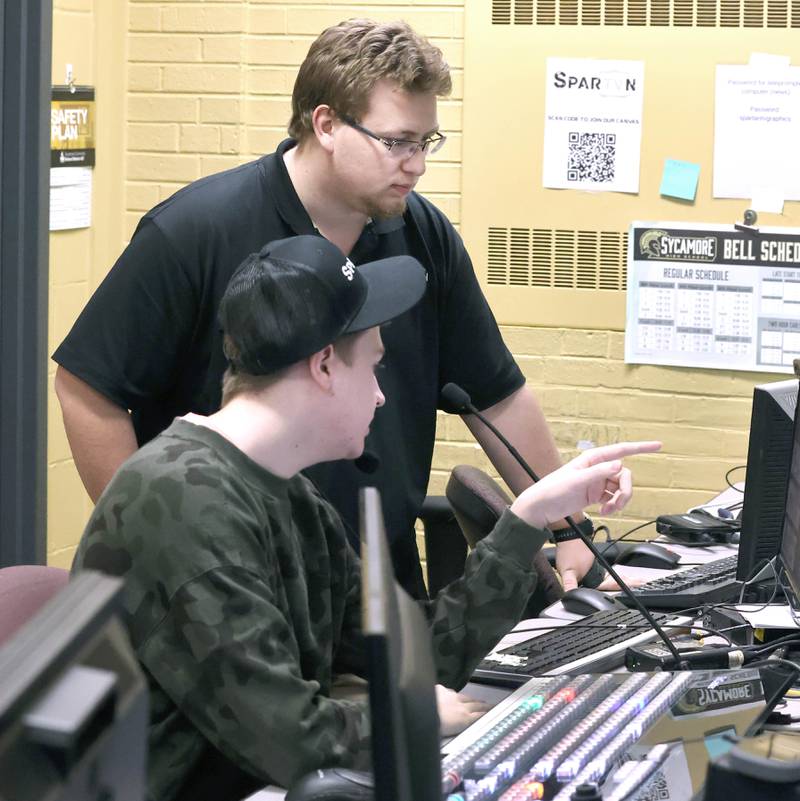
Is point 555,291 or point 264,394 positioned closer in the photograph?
point 264,394

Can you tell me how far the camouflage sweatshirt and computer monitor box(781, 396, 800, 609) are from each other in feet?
2.37

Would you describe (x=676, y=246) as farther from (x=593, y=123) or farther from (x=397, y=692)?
(x=397, y=692)

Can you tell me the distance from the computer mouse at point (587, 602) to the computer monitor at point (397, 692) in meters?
1.24

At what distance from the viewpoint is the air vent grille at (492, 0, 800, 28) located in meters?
3.47

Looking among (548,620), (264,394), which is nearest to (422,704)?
(264,394)

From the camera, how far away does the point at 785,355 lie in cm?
357

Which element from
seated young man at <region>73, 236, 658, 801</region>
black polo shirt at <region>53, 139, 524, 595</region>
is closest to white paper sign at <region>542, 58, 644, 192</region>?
black polo shirt at <region>53, 139, 524, 595</region>

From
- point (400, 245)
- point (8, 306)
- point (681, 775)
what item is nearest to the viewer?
point (681, 775)

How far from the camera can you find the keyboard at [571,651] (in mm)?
1789

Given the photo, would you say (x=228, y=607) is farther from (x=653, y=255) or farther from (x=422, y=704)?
(x=653, y=255)

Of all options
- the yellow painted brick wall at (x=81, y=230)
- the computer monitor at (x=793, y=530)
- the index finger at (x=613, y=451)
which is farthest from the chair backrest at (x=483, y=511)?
the yellow painted brick wall at (x=81, y=230)

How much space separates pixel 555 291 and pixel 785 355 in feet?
2.09

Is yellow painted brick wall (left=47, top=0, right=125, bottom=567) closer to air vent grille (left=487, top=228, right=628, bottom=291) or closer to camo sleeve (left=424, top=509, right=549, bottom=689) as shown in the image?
air vent grille (left=487, top=228, right=628, bottom=291)

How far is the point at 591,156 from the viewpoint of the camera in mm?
3629
